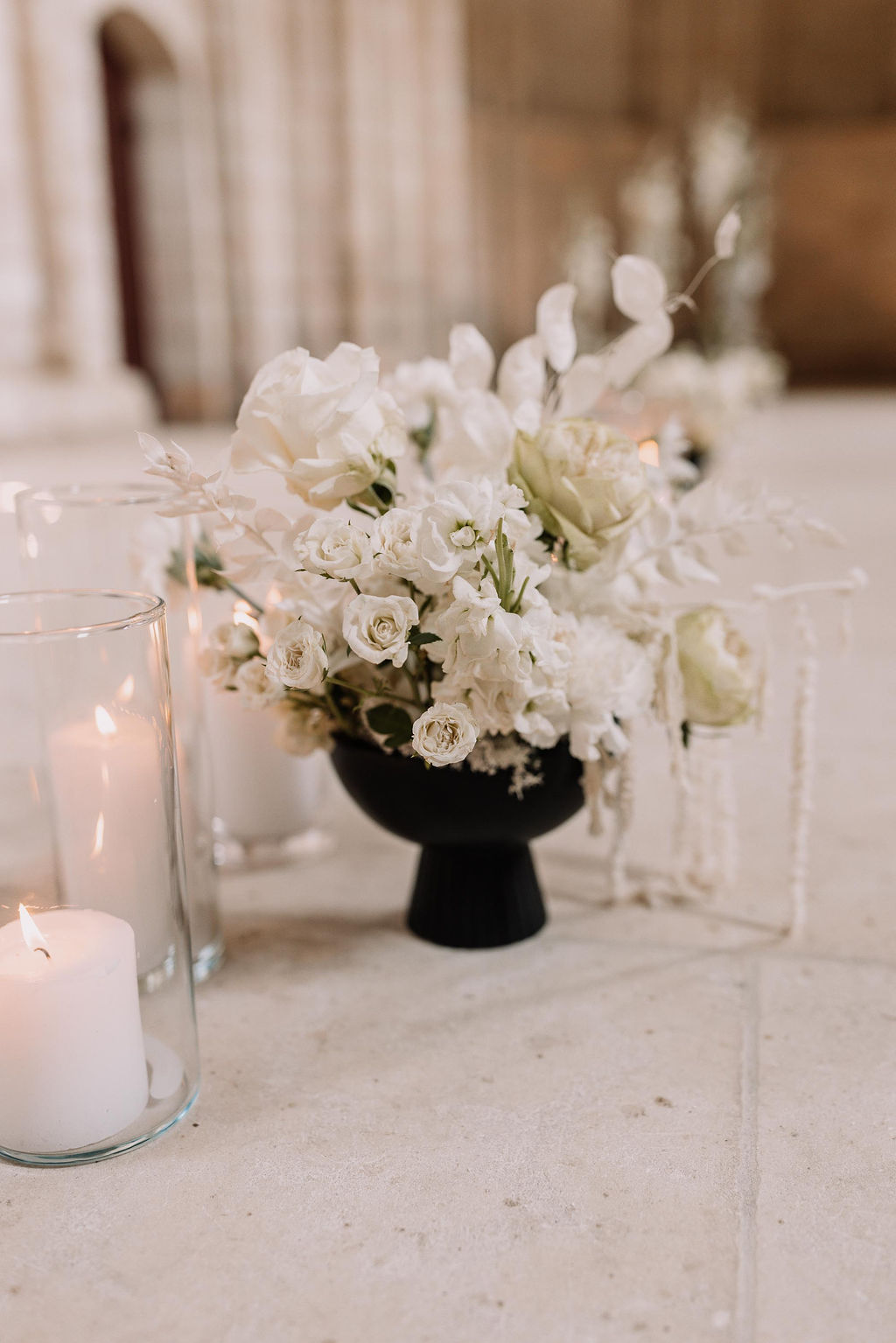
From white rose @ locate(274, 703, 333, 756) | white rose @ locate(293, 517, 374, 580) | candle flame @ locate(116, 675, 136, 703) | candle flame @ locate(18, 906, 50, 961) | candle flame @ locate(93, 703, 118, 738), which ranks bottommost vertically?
candle flame @ locate(18, 906, 50, 961)

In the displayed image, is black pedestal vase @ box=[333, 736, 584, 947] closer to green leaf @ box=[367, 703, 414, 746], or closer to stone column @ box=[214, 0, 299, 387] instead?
green leaf @ box=[367, 703, 414, 746]

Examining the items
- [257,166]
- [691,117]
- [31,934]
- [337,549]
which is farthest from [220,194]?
[691,117]

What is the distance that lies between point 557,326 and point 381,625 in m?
0.31

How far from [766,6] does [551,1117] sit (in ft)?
40.6

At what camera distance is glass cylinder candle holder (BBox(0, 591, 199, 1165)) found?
0.73 m

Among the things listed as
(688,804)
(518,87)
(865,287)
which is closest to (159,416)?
(518,87)

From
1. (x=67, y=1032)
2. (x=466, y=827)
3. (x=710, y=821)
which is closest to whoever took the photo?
(x=67, y=1032)

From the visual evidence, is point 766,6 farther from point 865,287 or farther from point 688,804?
point 688,804

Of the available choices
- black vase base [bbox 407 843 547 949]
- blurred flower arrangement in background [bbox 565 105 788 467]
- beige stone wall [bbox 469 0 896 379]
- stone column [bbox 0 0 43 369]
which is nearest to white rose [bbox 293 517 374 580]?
black vase base [bbox 407 843 547 949]

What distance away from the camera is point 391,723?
878mm

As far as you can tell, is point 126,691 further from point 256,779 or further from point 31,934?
point 256,779

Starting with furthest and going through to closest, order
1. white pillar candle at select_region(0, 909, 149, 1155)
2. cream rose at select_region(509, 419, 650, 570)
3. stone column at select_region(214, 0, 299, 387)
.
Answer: stone column at select_region(214, 0, 299, 387)
cream rose at select_region(509, 419, 650, 570)
white pillar candle at select_region(0, 909, 149, 1155)

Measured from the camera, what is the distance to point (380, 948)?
1038mm

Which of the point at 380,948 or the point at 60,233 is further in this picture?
the point at 60,233
